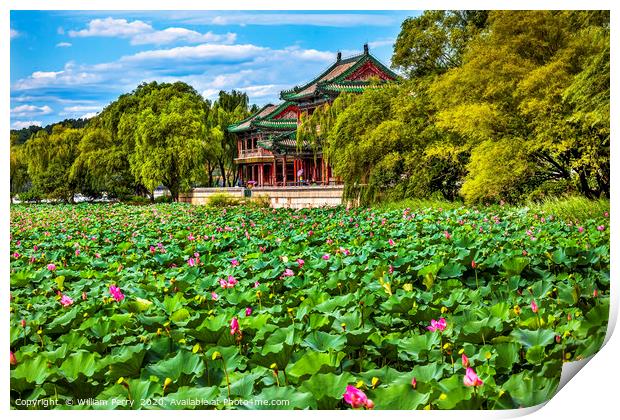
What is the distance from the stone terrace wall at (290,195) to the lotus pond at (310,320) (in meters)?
2.96

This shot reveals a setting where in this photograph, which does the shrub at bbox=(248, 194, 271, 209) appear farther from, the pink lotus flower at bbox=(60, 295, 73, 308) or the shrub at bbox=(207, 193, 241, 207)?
the pink lotus flower at bbox=(60, 295, 73, 308)

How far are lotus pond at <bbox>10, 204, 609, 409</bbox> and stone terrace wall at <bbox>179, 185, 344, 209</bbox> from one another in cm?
296

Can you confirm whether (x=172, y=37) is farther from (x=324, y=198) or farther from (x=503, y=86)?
(x=324, y=198)

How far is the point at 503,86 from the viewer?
4.59 metres

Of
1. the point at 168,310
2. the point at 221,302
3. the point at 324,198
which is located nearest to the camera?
the point at 168,310

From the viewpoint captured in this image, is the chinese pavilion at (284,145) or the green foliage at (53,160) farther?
the chinese pavilion at (284,145)

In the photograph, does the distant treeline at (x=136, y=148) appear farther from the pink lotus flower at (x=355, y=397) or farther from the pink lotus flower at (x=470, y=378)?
the pink lotus flower at (x=470, y=378)

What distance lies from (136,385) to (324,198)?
5379 mm

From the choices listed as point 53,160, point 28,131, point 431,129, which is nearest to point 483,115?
point 431,129

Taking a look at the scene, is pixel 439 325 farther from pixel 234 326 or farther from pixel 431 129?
pixel 431 129

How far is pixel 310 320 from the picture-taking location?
224cm

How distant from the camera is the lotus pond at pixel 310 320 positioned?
6.30ft

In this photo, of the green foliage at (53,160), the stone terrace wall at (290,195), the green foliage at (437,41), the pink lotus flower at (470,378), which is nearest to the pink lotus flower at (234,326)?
the pink lotus flower at (470,378)
